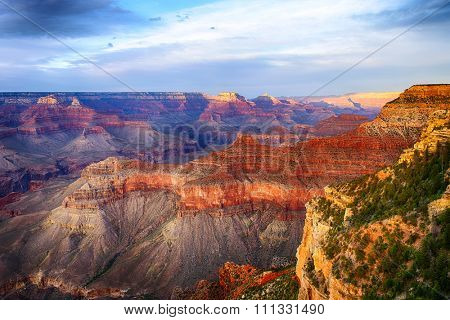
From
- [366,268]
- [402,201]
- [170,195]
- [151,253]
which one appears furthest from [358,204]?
[170,195]

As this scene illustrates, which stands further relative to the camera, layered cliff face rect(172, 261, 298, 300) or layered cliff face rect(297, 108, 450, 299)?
layered cliff face rect(172, 261, 298, 300)

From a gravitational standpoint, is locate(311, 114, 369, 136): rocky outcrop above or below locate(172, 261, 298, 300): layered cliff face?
above

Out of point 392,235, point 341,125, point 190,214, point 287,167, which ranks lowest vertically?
point 190,214

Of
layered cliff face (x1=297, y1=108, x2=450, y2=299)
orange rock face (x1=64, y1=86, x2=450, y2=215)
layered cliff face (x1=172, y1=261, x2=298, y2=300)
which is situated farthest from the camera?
orange rock face (x1=64, y1=86, x2=450, y2=215)

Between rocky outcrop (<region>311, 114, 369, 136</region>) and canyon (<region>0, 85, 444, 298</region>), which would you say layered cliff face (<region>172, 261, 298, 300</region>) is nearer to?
canyon (<region>0, 85, 444, 298</region>)

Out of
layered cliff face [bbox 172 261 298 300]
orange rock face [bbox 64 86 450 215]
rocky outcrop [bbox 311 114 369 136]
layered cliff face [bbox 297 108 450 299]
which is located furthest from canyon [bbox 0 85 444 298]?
rocky outcrop [bbox 311 114 369 136]

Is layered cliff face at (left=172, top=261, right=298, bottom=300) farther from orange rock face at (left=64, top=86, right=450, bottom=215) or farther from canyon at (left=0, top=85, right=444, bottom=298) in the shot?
orange rock face at (left=64, top=86, right=450, bottom=215)

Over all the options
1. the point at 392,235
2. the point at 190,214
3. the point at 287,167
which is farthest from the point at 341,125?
the point at 392,235

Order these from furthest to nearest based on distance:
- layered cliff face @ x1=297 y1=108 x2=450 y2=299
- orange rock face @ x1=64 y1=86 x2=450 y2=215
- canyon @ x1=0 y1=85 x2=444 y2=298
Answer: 1. orange rock face @ x1=64 y1=86 x2=450 y2=215
2. canyon @ x1=0 y1=85 x2=444 y2=298
3. layered cliff face @ x1=297 y1=108 x2=450 y2=299

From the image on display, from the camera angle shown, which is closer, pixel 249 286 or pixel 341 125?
pixel 249 286

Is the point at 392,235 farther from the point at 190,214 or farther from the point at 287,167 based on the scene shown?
the point at 287,167
